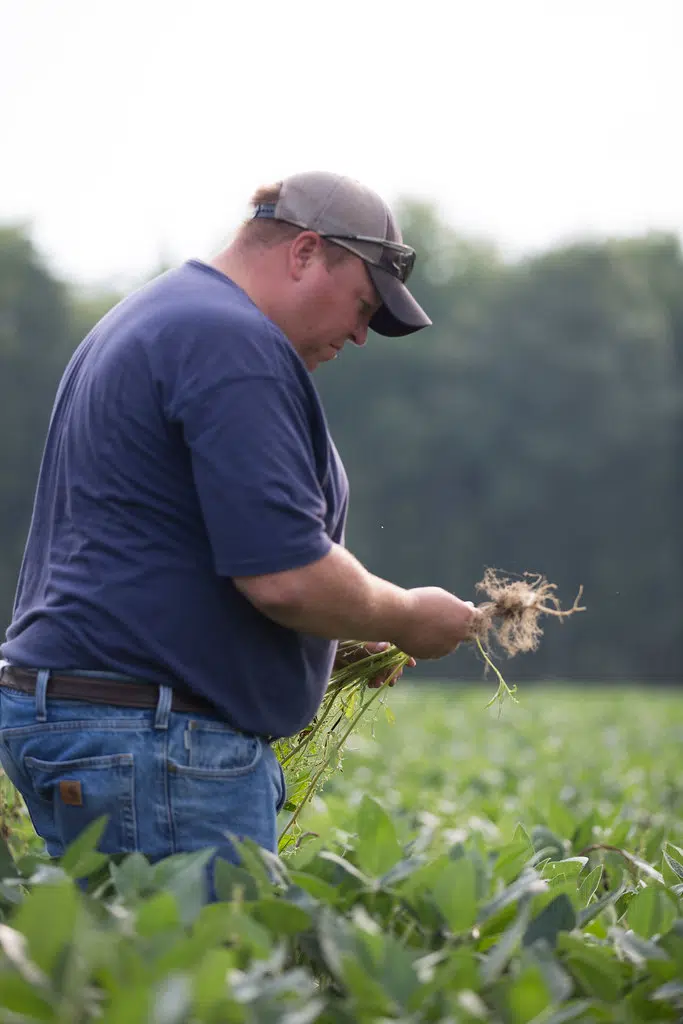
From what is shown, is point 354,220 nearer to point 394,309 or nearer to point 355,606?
point 394,309

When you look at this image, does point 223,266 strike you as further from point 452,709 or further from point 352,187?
point 452,709

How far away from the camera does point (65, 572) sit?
8.68 feet

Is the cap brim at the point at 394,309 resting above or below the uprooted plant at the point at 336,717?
above

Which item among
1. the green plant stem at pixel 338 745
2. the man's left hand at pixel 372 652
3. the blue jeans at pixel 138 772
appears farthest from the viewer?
the man's left hand at pixel 372 652

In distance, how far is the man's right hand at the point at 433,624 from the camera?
2793mm

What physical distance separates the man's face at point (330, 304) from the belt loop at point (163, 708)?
78 centimetres

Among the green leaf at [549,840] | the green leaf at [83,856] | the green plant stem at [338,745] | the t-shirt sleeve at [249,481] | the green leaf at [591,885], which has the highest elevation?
the t-shirt sleeve at [249,481]

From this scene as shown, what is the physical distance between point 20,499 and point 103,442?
35454mm

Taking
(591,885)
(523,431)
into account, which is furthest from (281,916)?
(523,431)

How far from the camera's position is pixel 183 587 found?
2.62 m

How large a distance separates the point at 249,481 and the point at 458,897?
0.82m

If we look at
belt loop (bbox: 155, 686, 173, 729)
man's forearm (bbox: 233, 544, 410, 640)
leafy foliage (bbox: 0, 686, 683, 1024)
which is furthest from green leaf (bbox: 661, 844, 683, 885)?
belt loop (bbox: 155, 686, 173, 729)

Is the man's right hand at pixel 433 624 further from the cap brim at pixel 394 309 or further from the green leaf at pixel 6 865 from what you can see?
the green leaf at pixel 6 865

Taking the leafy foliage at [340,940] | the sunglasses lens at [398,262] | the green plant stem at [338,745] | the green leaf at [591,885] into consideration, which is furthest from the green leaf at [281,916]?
the sunglasses lens at [398,262]
